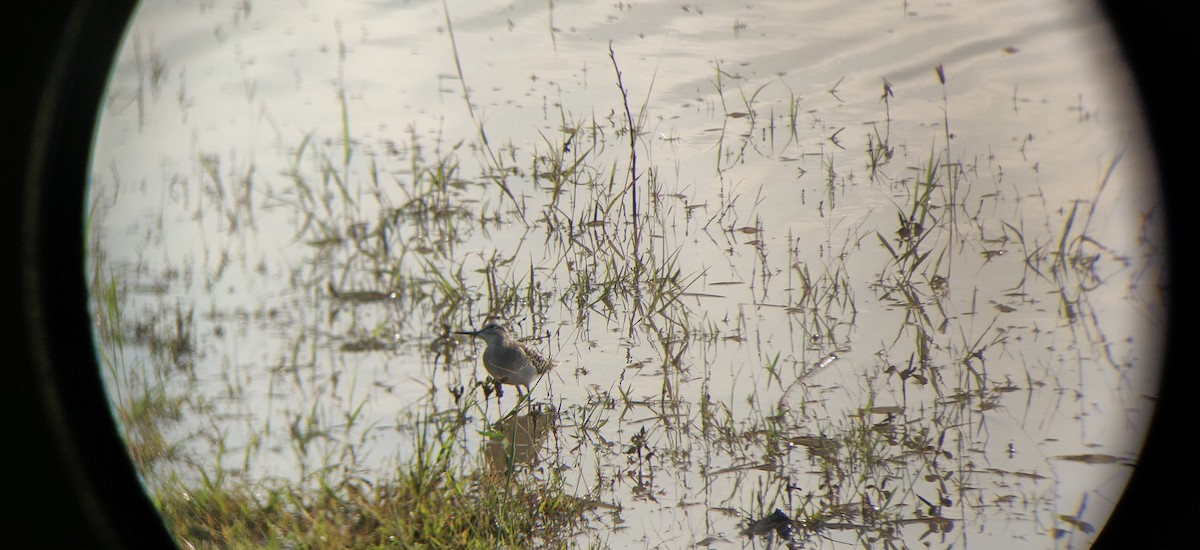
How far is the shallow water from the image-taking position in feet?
7.47

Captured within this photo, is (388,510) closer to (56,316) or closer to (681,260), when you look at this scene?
(56,316)

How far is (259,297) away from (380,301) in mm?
446

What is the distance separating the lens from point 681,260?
10.3 feet

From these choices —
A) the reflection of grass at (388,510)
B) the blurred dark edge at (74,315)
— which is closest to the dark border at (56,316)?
the blurred dark edge at (74,315)

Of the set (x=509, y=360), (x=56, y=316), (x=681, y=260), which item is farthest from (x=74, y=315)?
(x=681, y=260)

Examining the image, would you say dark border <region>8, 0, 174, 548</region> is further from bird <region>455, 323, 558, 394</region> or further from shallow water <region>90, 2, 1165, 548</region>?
bird <region>455, 323, 558, 394</region>

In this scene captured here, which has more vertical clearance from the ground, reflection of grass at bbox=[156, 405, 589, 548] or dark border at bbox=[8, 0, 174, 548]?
dark border at bbox=[8, 0, 174, 548]

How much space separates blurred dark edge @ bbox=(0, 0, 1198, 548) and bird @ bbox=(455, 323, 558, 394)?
1010 mm

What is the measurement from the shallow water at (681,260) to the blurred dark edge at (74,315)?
26 centimetres

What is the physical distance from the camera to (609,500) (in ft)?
7.09

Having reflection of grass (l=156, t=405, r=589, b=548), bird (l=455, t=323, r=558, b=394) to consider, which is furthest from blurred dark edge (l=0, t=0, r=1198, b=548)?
bird (l=455, t=323, r=558, b=394)

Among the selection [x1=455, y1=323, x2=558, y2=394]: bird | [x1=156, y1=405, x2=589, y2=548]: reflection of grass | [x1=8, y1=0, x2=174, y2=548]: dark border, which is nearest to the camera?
[x1=8, y1=0, x2=174, y2=548]: dark border

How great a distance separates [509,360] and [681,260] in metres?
0.92

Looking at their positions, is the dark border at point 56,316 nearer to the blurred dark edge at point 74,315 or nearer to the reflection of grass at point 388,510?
the blurred dark edge at point 74,315
